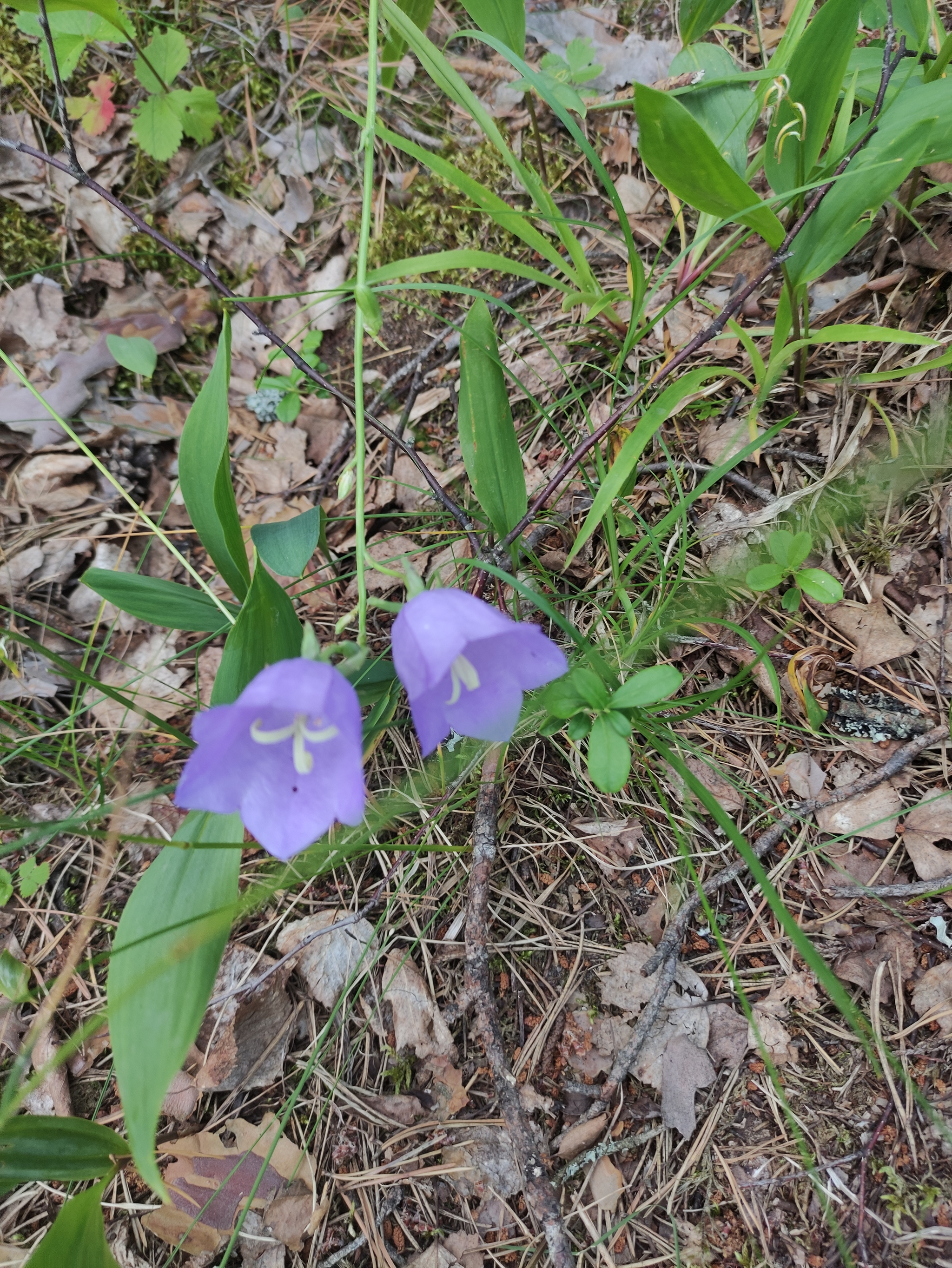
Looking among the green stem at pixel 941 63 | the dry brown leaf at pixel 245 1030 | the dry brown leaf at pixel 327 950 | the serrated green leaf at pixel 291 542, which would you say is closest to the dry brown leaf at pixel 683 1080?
the dry brown leaf at pixel 327 950

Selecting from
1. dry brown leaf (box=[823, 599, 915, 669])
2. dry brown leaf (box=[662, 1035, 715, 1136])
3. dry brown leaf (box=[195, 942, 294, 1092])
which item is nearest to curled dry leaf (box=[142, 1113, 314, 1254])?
dry brown leaf (box=[195, 942, 294, 1092])

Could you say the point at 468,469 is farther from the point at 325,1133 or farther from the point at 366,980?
the point at 325,1133

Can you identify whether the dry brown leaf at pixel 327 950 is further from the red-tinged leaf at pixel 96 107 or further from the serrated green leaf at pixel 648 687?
the red-tinged leaf at pixel 96 107

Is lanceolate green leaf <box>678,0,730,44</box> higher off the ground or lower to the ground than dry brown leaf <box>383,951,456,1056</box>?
higher

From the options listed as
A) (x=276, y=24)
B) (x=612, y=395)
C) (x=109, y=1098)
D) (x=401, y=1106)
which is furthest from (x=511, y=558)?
(x=276, y=24)

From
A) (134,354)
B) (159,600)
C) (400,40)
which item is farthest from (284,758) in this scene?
(400,40)

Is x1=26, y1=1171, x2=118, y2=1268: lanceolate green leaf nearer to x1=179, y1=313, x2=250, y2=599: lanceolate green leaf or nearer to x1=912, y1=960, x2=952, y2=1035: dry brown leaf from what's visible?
x1=179, y1=313, x2=250, y2=599: lanceolate green leaf
